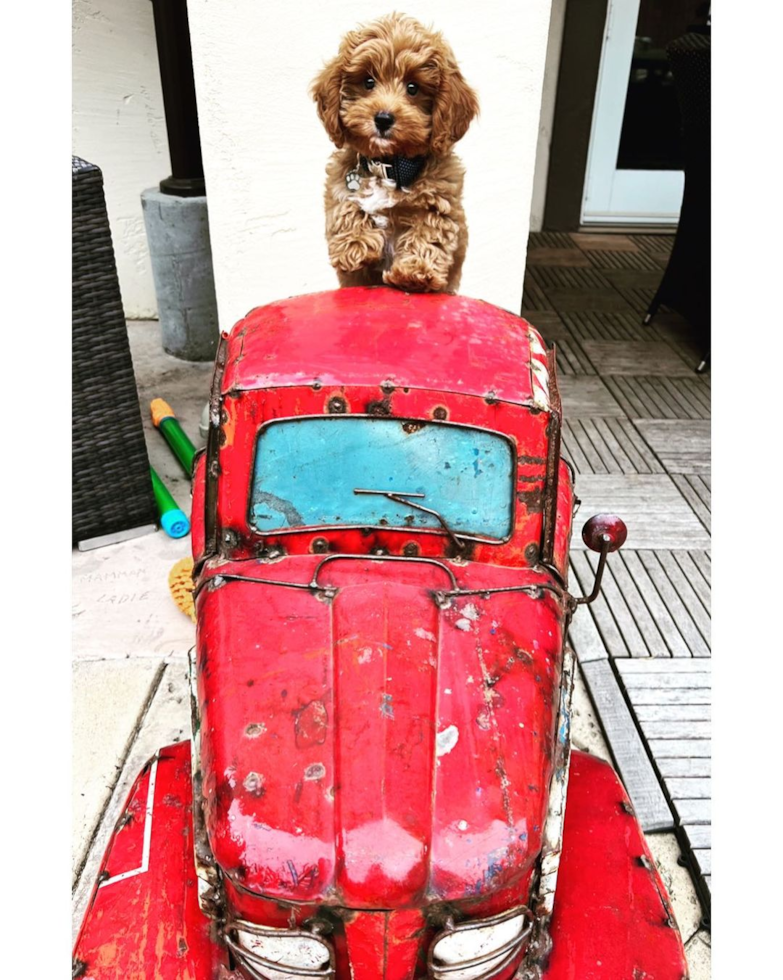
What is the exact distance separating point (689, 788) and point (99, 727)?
92.9 inches

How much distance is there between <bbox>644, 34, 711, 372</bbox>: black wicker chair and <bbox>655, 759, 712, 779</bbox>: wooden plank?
12.9 ft

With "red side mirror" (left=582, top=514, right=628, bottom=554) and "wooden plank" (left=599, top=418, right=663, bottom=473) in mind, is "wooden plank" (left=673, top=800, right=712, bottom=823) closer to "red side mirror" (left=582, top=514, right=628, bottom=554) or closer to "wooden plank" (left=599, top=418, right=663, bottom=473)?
"red side mirror" (left=582, top=514, right=628, bottom=554)

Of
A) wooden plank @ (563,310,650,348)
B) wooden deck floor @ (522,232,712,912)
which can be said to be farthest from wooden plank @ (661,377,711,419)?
wooden plank @ (563,310,650,348)

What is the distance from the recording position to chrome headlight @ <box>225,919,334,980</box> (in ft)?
5.48

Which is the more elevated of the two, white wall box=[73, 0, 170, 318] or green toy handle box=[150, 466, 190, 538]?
white wall box=[73, 0, 170, 318]

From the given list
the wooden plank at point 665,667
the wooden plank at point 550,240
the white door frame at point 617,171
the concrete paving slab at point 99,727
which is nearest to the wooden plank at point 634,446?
the wooden plank at point 665,667

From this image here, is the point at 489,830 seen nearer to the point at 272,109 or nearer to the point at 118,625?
the point at 118,625

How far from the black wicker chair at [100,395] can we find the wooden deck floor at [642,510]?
96.6 inches

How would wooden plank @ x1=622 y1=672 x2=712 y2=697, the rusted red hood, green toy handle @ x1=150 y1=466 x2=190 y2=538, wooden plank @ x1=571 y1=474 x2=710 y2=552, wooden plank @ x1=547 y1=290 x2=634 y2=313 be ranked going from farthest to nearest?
wooden plank @ x1=547 y1=290 x2=634 y2=313 < wooden plank @ x1=571 y1=474 x2=710 y2=552 < green toy handle @ x1=150 y1=466 x2=190 y2=538 < wooden plank @ x1=622 y1=672 x2=712 y2=697 < the rusted red hood

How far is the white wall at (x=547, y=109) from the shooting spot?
7.54 meters

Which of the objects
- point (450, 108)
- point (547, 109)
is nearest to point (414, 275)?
point (450, 108)

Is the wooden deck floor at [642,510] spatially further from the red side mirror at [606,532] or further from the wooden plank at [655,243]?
the red side mirror at [606,532]

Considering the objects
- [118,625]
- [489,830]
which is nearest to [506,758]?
[489,830]

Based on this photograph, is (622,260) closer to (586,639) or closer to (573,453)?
(573,453)
